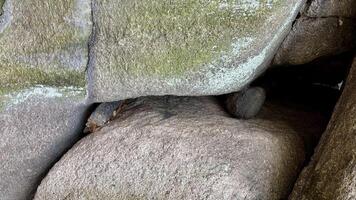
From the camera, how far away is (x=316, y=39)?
1.04m

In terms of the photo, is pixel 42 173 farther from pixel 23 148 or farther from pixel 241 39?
pixel 241 39

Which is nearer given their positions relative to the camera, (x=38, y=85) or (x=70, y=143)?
(x=38, y=85)

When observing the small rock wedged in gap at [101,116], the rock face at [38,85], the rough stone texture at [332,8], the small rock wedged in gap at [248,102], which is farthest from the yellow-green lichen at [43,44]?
the rough stone texture at [332,8]

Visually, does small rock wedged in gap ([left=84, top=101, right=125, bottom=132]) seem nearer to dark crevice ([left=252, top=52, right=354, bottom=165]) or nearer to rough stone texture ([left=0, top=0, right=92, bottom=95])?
rough stone texture ([left=0, top=0, right=92, bottom=95])

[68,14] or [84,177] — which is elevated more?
[68,14]

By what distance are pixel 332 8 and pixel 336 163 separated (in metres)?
0.35

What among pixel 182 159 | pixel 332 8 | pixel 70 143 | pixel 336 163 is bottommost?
pixel 70 143

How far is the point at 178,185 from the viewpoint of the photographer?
913 mm

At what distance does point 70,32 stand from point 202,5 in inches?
10.0

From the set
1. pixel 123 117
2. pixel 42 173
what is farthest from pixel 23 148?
pixel 123 117

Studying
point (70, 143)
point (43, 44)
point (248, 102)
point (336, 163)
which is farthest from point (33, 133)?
point (336, 163)

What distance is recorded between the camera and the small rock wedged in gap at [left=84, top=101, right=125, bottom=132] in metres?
1.10

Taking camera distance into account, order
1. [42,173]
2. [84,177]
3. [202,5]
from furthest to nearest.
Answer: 1. [42,173]
2. [84,177]
3. [202,5]

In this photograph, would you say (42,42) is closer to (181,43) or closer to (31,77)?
(31,77)
